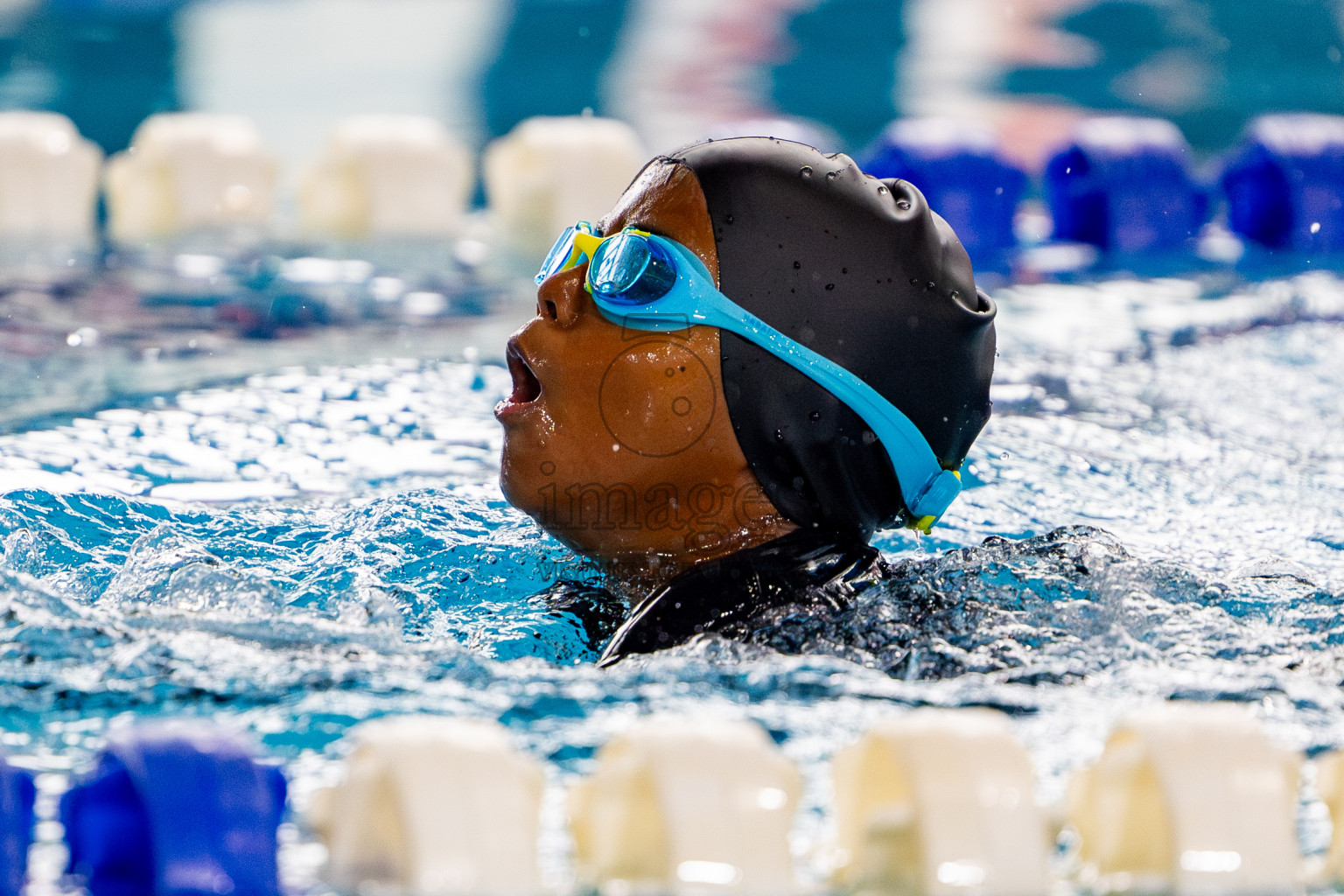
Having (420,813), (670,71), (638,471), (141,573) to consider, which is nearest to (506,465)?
(638,471)

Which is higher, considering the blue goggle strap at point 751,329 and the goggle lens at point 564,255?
the goggle lens at point 564,255

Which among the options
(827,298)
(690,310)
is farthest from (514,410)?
(827,298)

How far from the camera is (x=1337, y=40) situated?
1045 centimetres

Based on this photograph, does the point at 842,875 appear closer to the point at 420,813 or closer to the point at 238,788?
the point at 420,813

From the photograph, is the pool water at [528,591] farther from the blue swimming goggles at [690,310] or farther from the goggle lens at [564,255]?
the goggle lens at [564,255]

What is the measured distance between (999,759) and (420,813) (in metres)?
0.49

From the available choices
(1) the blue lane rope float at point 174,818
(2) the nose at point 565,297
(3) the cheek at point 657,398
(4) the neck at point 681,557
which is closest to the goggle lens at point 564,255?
(2) the nose at point 565,297

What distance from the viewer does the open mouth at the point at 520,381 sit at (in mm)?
2035

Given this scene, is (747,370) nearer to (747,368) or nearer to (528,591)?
(747,368)

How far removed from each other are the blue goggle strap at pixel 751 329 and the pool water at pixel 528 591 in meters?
0.22

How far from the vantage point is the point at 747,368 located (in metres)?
1.96

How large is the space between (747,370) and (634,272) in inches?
7.6

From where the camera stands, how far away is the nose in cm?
202

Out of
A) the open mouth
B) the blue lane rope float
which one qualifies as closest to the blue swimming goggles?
the open mouth
